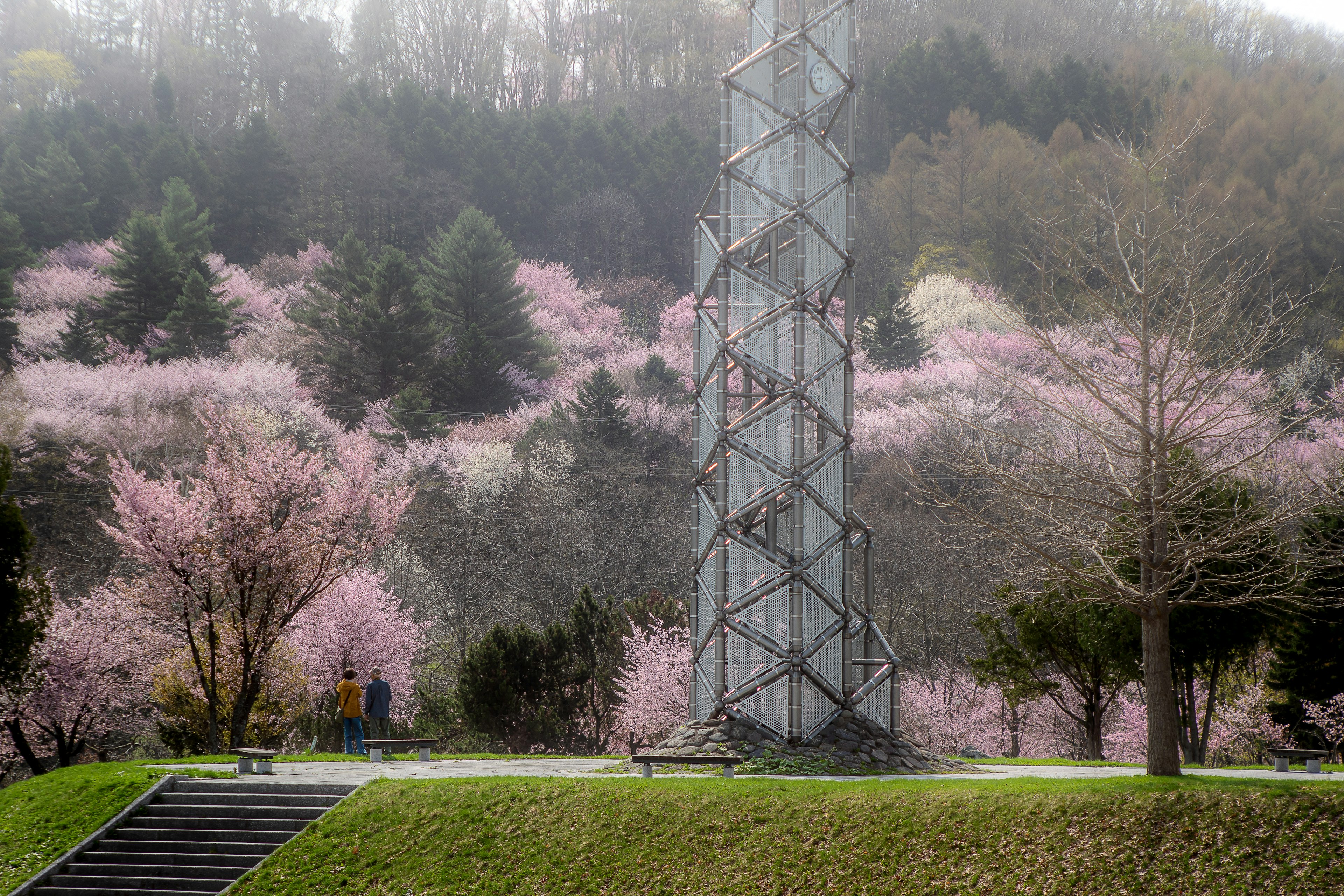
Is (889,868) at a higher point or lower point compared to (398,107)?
lower

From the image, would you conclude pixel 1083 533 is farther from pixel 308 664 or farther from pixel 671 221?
pixel 671 221

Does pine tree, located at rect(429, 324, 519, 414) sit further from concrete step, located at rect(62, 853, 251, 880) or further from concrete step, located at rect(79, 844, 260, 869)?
concrete step, located at rect(62, 853, 251, 880)

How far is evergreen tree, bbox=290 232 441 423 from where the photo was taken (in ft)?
120

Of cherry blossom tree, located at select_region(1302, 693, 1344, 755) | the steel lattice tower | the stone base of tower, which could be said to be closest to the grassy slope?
the stone base of tower

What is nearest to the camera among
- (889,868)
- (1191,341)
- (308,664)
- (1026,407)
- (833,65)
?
(889,868)

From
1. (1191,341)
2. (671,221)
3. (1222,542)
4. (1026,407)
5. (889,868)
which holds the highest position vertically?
(671,221)

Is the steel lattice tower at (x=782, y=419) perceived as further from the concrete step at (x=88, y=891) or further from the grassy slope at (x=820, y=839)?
the concrete step at (x=88, y=891)

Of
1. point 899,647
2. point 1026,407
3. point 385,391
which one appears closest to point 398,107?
point 385,391

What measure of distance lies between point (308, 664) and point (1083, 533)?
59.3ft

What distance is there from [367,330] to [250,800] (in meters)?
26.8

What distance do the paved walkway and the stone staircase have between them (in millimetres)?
362

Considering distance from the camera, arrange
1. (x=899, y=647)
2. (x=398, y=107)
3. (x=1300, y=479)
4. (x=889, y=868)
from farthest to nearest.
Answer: (x=398, y=107)
(x=899, y=647)
(x=1300, y=479)
(x=889, y=868)

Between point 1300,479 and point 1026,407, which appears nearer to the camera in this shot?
point 1300,479

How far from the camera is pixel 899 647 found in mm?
27859
